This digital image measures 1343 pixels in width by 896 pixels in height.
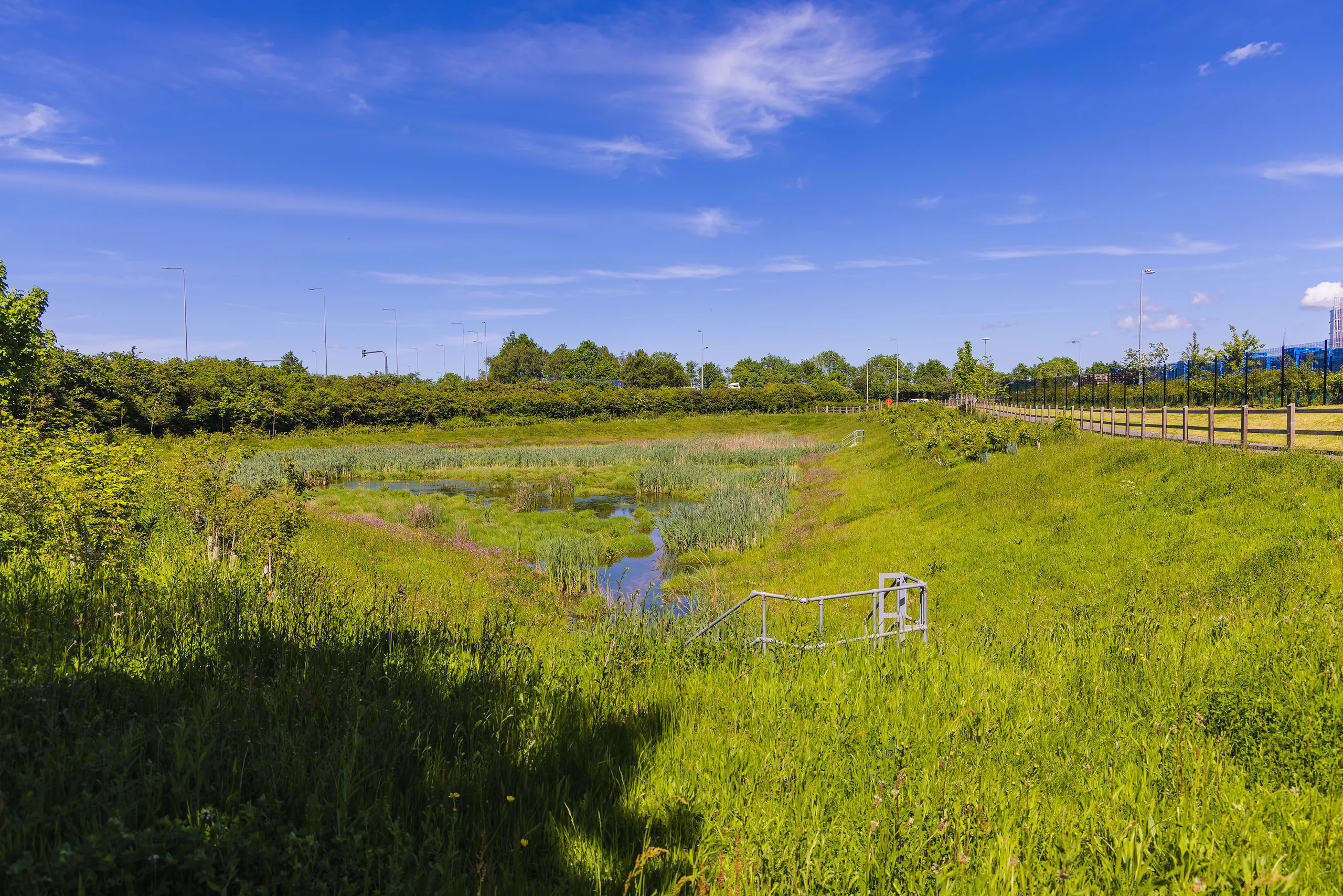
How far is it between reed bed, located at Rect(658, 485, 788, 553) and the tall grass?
2.58 metres

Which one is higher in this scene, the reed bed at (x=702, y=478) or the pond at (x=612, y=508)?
the reed bed at (x=702, y=478)

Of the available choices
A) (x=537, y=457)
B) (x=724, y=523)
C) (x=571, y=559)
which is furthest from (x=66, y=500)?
(x=537, y=457)

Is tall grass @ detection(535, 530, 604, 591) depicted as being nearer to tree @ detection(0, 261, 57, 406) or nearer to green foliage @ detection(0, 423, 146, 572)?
green foliage @ detection(0, 423, 146, 572)

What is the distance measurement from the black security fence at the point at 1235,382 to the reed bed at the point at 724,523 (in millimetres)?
18626

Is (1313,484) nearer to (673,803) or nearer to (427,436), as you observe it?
(673,803)

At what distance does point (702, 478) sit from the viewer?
35.4 metres

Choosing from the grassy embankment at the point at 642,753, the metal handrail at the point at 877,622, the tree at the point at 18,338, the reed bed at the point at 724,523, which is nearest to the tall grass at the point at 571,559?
the reed bed at the point at 724,523

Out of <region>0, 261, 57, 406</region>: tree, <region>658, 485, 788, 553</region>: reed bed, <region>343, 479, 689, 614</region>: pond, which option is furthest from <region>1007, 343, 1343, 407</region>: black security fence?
<region>0, 261, 57, 406</region>: tree

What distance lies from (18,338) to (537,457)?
26.0 meters

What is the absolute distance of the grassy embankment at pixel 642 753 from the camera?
283 cm

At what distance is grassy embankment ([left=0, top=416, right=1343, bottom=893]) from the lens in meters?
2.83

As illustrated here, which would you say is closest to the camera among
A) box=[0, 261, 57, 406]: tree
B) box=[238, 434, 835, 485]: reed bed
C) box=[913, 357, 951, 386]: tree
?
box=[0, 261, 57, 406]: tree

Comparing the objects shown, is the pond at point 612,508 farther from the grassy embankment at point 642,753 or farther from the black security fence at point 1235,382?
the black security fence at point 1235,382

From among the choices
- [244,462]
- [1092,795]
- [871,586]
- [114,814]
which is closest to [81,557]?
[114,814]
